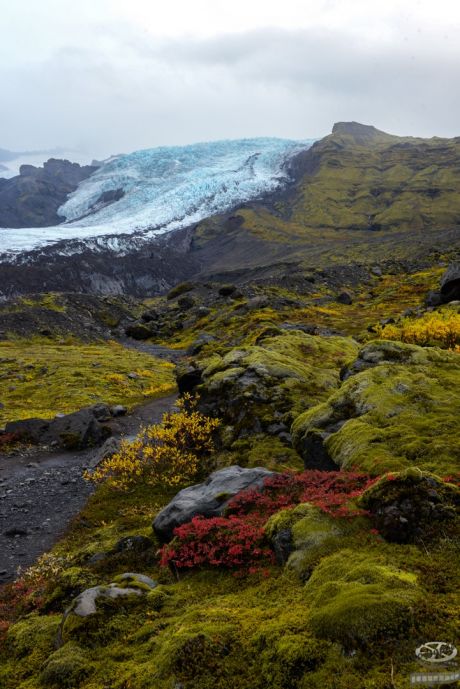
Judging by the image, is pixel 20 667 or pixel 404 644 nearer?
pixel 404 644

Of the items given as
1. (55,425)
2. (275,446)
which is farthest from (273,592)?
(55,425)

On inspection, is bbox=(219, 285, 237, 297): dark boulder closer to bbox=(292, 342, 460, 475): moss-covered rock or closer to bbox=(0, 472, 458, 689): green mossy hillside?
bbox=(292, 342, 460, 475): moss-covered rock

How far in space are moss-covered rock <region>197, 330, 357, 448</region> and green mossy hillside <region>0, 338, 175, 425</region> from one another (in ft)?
57.3

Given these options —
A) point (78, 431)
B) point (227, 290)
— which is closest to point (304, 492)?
point (78, 431)

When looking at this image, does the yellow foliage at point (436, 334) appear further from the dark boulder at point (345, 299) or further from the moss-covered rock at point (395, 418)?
the dark boulder at point (345, 299)

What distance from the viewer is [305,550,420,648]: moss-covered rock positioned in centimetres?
661

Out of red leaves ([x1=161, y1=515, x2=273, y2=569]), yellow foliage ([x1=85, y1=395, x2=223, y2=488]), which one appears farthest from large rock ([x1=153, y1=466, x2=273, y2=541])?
yellow foliage ([x1=85, y1=395, x2=223, y2=488])

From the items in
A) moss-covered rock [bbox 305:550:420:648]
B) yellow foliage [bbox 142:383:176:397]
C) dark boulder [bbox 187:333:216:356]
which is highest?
moss-covered rock [bbox 305:550:420:648]

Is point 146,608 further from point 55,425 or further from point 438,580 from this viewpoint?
point 55,425

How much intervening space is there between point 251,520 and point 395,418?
17.8 feet

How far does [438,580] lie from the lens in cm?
750

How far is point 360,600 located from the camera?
7062 millimetres

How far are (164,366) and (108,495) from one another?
145ft

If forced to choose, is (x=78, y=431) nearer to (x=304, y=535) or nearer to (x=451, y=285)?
(x=304, y=535)
